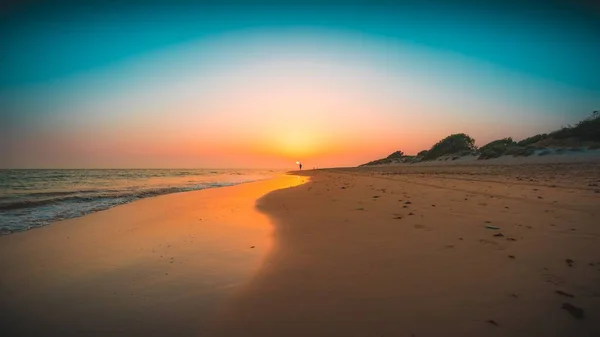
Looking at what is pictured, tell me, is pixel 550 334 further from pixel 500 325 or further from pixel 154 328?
pixel 154 328

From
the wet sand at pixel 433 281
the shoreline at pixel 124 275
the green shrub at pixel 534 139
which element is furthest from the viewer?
the green shrub at pixel 534 139

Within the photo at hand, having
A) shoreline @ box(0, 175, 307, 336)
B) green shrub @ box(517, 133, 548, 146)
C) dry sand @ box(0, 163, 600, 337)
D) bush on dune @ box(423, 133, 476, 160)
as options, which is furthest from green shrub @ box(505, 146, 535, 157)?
shoreline @ box(0, 175, 307, 336)

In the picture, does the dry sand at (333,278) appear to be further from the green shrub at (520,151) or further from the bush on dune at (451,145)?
the bush on dune at (451,145)

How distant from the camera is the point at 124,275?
2.97m

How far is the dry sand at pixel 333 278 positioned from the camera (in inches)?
74.6

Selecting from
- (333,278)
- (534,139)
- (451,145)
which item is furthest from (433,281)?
(451,145)

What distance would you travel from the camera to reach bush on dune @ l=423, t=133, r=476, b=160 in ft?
136

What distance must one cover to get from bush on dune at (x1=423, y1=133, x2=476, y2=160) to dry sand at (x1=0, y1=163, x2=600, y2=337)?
41.5m

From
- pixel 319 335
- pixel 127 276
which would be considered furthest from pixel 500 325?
pixel 127 276

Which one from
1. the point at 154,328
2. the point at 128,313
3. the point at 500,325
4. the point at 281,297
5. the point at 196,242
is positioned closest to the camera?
the point at 500,325

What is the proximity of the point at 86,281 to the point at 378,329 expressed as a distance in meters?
3.03

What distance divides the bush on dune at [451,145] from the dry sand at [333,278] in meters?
41.5

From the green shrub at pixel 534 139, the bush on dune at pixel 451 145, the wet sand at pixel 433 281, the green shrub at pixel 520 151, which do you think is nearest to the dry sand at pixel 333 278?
the wet sand at pixel 433 281

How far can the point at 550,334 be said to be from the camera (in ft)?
5.39
